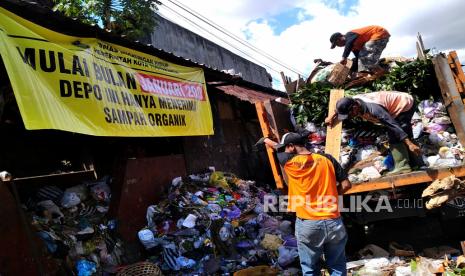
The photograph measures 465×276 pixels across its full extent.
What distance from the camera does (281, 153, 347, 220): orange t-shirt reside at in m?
3.30

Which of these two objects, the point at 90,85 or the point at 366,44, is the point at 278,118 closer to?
the point at 366,44

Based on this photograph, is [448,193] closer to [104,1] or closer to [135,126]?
[135,126]

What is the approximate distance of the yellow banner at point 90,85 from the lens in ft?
12.0

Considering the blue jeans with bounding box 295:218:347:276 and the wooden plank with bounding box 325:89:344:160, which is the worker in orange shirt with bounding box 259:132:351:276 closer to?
the blue jeans with bounding box 295:218:347:276

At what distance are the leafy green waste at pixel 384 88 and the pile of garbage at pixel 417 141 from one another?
8.3 inches

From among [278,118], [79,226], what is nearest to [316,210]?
[278,118]

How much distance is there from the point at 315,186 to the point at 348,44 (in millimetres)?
3067

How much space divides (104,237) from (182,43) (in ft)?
37.8

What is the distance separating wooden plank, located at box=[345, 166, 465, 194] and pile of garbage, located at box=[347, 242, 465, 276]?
2.99ft

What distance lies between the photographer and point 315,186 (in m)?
3.37

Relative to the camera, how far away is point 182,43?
1497 centimetres

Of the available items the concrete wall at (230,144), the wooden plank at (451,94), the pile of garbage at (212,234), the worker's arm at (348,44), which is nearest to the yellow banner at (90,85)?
the concrete wall at (230,144)

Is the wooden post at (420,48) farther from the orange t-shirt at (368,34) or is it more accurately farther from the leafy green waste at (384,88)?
the orange t-shirt at (368,34)

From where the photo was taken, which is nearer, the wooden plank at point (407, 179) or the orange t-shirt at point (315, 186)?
the orange t-shirt at point (315, 186)
